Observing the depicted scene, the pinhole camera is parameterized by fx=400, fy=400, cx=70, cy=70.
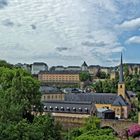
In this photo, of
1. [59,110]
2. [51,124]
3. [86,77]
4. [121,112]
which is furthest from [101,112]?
[86,77]

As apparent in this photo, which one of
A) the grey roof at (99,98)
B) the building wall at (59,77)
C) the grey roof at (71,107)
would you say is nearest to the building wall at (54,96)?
the grey roof at (99,98)

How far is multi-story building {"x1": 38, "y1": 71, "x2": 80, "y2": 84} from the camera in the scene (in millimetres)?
172375

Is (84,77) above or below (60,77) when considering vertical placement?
below

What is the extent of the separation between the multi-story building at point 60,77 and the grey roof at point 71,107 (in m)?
108

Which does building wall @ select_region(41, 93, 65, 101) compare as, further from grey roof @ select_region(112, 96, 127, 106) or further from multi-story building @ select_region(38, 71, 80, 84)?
multi-story building @ select_region(38, 71, 80, 84)

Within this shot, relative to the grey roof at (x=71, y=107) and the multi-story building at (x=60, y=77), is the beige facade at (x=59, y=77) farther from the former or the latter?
the grey roof at (x=71, y=107)

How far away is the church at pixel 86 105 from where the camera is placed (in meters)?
59.2

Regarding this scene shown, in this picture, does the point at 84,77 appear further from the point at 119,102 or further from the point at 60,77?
the point at 119,102

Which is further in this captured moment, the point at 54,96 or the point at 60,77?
the point at 60,77

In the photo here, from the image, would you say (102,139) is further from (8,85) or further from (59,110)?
(59,110)

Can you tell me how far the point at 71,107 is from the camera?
60938 millimetres

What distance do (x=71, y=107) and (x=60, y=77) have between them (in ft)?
372

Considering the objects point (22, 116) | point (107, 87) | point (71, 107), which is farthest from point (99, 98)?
point (22, 116)

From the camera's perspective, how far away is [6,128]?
29750mm
